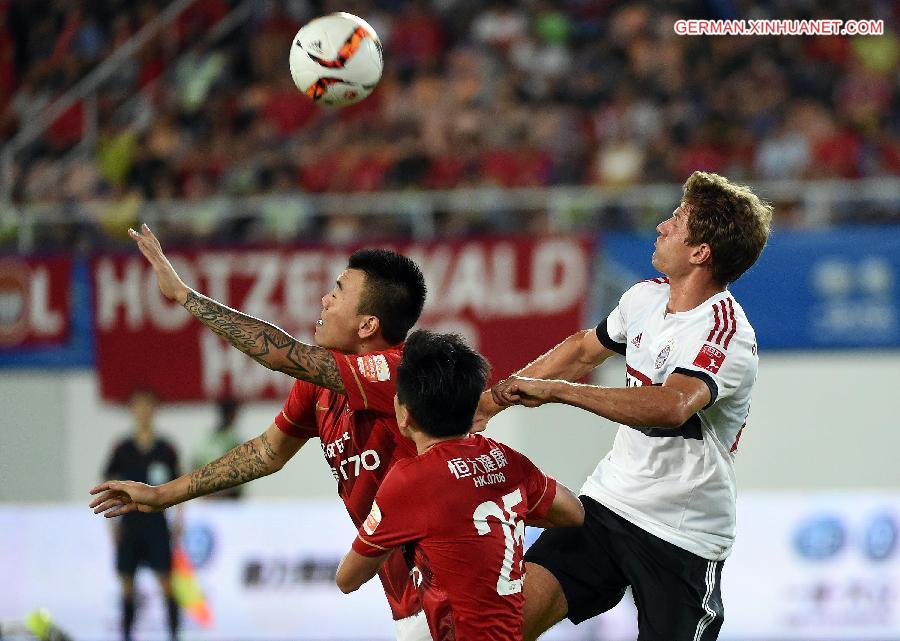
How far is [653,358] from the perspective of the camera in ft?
16.3

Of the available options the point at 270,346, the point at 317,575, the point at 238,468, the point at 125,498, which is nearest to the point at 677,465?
the point at 270,346

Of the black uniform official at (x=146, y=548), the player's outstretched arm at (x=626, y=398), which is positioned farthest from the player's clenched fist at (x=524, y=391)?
the black uniform official at (x=146, y=548)

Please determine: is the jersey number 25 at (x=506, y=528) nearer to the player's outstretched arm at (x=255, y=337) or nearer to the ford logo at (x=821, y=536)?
the player's outstretched arm at (x=255, y=337)

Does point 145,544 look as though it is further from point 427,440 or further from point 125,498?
point 427,440

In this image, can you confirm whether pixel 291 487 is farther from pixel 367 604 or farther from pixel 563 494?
pixel 563 494

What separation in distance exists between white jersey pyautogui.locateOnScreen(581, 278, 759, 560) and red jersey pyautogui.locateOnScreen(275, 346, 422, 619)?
0.88 meters

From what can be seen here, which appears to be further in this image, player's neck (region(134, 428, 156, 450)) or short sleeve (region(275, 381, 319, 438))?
player's neck (region(134, 428, 156, 450))

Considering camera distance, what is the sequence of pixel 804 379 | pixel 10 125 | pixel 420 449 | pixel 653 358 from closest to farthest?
pixel 420 449, pixel 653 358, pixel 804 379, pixel 10 125

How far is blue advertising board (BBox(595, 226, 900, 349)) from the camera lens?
37.6 ft

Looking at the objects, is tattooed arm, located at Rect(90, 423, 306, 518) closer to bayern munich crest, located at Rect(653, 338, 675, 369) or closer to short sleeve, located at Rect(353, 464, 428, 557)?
short sleeve, located at Rect(353, 464, 428, 557)

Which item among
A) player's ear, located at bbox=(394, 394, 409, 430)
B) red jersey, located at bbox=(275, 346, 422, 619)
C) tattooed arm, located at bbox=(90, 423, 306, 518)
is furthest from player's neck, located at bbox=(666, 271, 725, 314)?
tattooed arm, located at bbox=(90, 423, 306, 518)

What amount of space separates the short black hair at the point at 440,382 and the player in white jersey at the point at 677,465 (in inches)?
17.1

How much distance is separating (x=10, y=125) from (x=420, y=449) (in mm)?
12320

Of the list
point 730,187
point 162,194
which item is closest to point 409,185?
point 162,194
